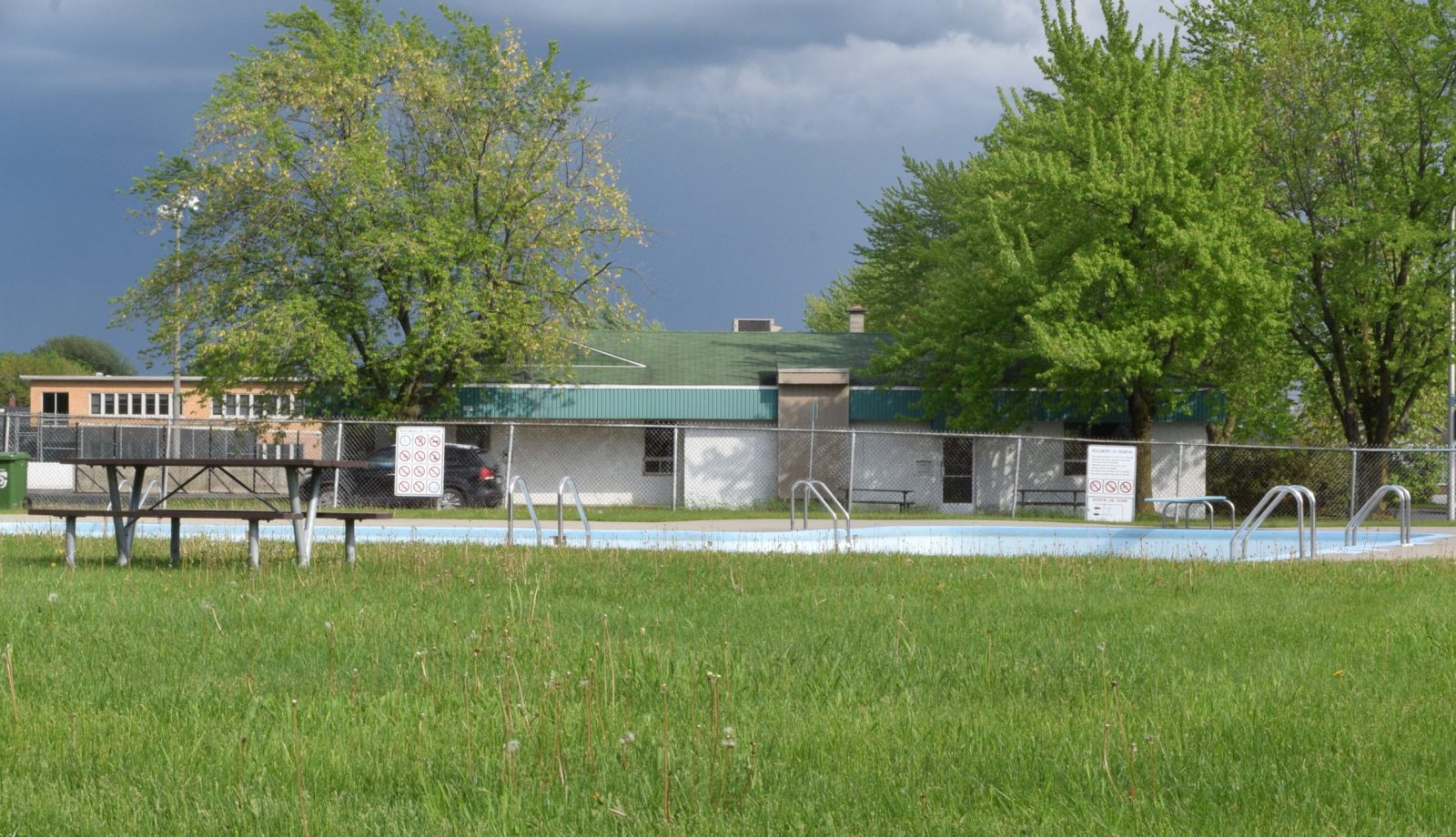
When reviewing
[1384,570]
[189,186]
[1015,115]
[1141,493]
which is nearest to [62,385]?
[189,186]

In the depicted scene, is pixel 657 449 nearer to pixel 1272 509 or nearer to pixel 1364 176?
pixel 1364 176

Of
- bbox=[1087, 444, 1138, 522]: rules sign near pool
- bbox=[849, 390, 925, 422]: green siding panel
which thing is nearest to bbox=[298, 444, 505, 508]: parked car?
bbox=[849, 390, 925, 422]: green siding panel

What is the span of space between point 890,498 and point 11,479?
19408mm

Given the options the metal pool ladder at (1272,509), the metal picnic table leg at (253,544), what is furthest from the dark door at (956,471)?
the metal picnic table leg at (253,544)

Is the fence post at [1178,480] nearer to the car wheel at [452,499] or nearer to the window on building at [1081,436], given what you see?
the window on building at [1081,436]

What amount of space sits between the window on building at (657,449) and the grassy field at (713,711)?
1009 inches

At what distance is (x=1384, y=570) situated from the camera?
1291 cm

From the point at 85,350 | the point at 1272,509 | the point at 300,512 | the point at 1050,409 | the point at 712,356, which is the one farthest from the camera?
the point at 85,350

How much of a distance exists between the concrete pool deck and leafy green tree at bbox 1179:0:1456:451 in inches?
320

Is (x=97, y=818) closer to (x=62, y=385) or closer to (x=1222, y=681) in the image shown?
(x=1222, y=681)

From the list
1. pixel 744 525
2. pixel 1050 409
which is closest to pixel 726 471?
pixel 1050 409

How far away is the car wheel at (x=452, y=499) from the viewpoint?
30438 mm

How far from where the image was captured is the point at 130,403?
63.3 m

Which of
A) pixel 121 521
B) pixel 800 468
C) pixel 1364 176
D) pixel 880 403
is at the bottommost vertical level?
pixel 800 468
